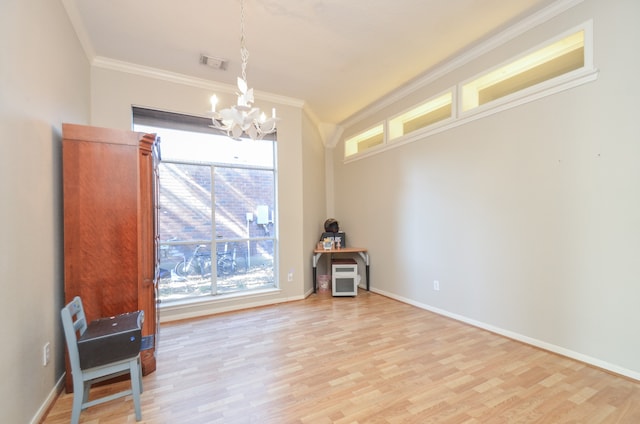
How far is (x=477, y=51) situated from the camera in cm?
296

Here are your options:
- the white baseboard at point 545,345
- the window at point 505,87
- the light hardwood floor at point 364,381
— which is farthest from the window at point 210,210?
the white baseboard at point 545,345

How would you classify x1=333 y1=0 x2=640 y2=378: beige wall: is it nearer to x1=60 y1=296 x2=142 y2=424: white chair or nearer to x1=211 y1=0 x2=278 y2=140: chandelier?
x1=211 y1=0 x2=278 y2=140: chandelier

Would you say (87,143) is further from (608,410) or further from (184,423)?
(608,410)

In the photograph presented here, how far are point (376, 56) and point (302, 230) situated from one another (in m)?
2.65

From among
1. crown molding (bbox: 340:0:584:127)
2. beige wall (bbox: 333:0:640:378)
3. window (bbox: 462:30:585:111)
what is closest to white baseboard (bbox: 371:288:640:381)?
beige wall (bbox: 333:0:640:378)

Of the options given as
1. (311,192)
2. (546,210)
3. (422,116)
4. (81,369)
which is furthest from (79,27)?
(546,210)

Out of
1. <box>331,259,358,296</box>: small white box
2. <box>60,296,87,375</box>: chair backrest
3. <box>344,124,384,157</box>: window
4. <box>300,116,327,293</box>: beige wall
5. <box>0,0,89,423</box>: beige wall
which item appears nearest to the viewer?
<box>0,0,89,423</box>: beige wall

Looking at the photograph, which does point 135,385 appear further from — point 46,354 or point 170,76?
point 170,76

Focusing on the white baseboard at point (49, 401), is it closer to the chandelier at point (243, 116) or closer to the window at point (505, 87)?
the chandelier at point (243, 116)

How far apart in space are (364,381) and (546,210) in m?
2.29

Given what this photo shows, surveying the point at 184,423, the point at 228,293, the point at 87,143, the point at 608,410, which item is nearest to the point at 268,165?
the point at 228,293

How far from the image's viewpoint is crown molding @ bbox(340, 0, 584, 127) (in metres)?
2.36

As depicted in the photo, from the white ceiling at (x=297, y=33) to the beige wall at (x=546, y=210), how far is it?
542 mm

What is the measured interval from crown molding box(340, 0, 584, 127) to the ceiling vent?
2.37 m
